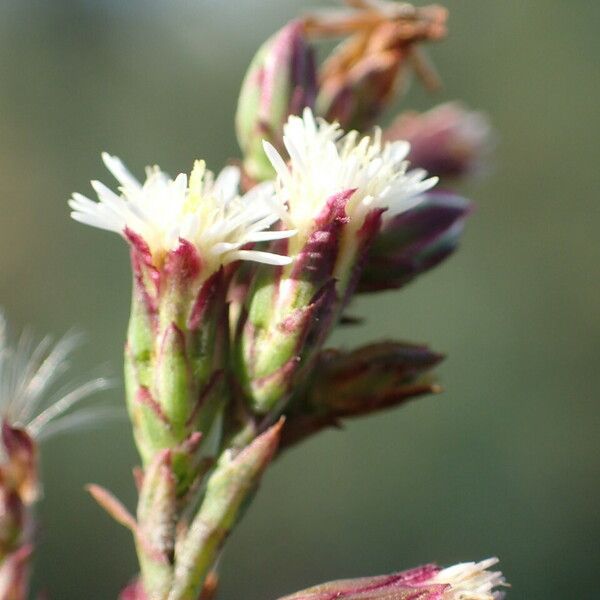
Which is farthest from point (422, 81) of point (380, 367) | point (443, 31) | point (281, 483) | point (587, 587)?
point (281, 483)

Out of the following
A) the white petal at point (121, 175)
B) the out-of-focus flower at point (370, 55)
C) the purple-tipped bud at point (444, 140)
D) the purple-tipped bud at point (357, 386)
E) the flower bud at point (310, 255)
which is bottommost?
the purple-tipped bud at point (357, 386)

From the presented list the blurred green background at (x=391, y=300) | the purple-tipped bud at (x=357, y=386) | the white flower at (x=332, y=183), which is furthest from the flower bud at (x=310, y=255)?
the blurred green background at (x=391, y=300)

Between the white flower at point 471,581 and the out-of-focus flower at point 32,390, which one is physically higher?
the out-of-focus flower at point 32,390

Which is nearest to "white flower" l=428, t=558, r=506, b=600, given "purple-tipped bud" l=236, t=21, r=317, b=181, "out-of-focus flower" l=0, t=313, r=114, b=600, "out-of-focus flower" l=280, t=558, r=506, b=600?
"out-of-focus flower" l=280, t=558, r=506, b=600

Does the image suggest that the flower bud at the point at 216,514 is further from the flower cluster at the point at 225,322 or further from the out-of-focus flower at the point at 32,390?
the out-of-focus flower at the point at 32,390

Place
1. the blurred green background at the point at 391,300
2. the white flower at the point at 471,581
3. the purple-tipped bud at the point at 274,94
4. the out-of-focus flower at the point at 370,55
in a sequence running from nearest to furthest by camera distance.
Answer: the white flower at the point at 471,581, the purple-tipped bud at the point at 274,94, the out-of-focus flower at the point at 370,55, the blurred green background at the point at 391,300

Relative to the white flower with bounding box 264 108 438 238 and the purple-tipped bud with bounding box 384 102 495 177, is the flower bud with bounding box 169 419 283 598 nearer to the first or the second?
the white flower with bounding box 264 108 438 238

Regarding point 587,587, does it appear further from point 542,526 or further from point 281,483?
point 281,483
